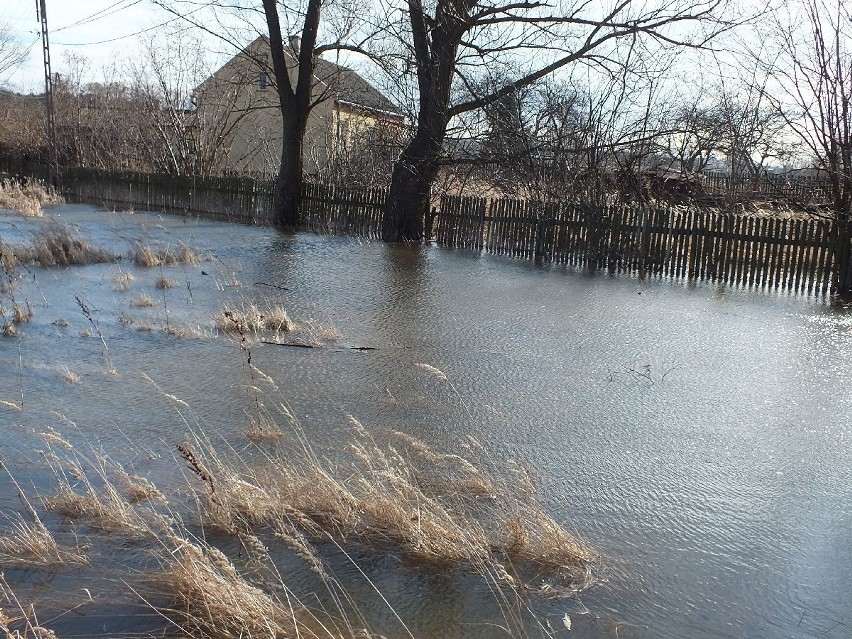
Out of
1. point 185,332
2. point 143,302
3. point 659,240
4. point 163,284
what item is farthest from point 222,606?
point 659,240

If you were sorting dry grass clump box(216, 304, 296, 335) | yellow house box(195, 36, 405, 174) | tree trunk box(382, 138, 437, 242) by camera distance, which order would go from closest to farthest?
dry grass clump box(216, 304, 296, 335) → tree trunk box(382, 138, 437, 242) → yellow house box(195, 36, 405, 174)

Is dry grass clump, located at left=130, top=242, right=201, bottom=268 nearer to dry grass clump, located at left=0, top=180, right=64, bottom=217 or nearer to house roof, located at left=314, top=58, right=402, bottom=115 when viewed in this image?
house roof, located at left=314, top=58, right=402, bottom=115

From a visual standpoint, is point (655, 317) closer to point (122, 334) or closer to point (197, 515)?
point (122, 334)

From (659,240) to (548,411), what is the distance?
9181 millimetres

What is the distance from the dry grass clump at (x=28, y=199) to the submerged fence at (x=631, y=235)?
7.87 m

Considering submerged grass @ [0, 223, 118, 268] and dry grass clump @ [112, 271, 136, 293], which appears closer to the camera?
dry grass clump @ [112, 271, 136, 293]

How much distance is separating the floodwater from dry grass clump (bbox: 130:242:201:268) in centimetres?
72

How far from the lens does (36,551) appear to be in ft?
12.4

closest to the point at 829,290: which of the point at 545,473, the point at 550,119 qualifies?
the point at 550,119

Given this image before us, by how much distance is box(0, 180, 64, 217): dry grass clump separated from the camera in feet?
72.6

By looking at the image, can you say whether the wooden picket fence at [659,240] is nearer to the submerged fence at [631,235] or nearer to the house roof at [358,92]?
the submerged fence at [631,235]

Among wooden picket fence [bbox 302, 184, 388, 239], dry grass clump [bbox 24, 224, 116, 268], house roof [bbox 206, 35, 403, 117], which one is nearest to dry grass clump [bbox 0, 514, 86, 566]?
dry grass clump [bbox 24, 224, 116, 268]

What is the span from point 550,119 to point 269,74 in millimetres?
9561

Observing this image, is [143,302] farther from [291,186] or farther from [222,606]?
[291,186]
